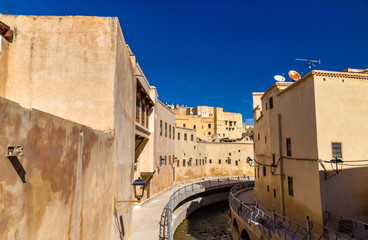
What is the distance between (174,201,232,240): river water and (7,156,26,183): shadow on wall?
20970mm

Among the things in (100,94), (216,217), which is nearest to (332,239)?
(100,94)

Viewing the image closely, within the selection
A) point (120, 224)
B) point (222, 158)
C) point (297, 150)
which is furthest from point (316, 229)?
point (222, 158)

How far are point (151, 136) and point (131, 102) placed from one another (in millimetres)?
8194

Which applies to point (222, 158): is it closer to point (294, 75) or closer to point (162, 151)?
point (162, 151)

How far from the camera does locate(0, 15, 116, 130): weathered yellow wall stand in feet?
28.5

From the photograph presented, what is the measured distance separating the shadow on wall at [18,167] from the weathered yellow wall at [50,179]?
0.05 meters

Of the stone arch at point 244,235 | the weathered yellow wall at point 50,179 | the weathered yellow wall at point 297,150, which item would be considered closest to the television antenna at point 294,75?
the weathered yellow wall at point 297,150

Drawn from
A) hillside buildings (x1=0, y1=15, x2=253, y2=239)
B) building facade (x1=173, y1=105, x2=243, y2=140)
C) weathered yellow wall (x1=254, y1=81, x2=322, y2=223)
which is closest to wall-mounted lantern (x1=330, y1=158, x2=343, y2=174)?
weathered yellow wall (x1=254, y1=81, x2=322, y2=223)

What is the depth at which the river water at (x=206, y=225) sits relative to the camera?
23727 millimetres

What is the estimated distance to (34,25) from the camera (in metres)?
9.07

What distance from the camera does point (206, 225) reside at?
2698 cm

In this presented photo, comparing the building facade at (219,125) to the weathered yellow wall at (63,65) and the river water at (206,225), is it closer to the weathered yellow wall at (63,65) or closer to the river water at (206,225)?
the river water at (206,225)

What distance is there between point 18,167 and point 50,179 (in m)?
0.95

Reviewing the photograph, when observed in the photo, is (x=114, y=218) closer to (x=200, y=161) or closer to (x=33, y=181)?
(x=33, y=181)
